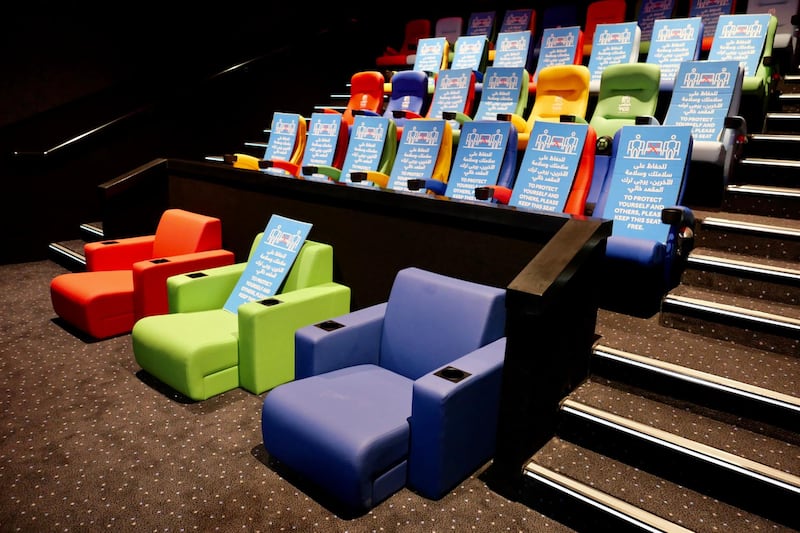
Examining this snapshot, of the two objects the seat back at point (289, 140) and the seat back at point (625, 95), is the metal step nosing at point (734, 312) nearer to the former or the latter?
the seat back at point (625, 95)

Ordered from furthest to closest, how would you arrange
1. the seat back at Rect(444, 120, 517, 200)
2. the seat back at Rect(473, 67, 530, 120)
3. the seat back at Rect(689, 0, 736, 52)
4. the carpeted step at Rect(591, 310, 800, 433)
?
the seat back at Rect(689, 0, 736, 52) < the seat back at Rect(473, 67, 530, 120) < the seat back at Rect(444, 120, 517, 200) < the carpeted step at Rect(591, 310, 800, 433)

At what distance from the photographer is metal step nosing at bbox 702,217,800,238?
2389mm

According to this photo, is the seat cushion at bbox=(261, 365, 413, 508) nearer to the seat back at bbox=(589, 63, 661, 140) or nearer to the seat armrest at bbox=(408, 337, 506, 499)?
the seat armrest at bbox=(408, 337, 506, 499)

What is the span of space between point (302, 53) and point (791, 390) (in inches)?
227

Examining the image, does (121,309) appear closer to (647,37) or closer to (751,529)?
(751,529)

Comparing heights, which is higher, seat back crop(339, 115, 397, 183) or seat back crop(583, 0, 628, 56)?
seat back crop(583, 0, 628, 56)

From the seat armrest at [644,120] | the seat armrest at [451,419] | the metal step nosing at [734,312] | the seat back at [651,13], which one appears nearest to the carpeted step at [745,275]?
the metal step nosing at [734,312]

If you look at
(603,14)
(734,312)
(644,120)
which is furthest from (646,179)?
(603,14)

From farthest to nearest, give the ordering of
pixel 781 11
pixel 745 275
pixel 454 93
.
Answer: pixel 454 93 < pixel 781 11 < pixel 745 275

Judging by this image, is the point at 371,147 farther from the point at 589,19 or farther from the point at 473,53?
the point at 589,19

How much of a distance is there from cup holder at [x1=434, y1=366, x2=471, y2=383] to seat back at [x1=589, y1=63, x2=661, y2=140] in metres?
2.35

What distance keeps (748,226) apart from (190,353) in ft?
7.92

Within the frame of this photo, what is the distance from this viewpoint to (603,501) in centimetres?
156

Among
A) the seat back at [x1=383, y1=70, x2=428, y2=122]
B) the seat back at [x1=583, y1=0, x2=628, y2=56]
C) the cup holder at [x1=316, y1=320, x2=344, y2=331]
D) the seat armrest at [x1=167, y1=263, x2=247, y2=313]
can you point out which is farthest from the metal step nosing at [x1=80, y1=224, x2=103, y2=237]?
the seat back at [x1=583, y1=0, x2=628, y2=56]
